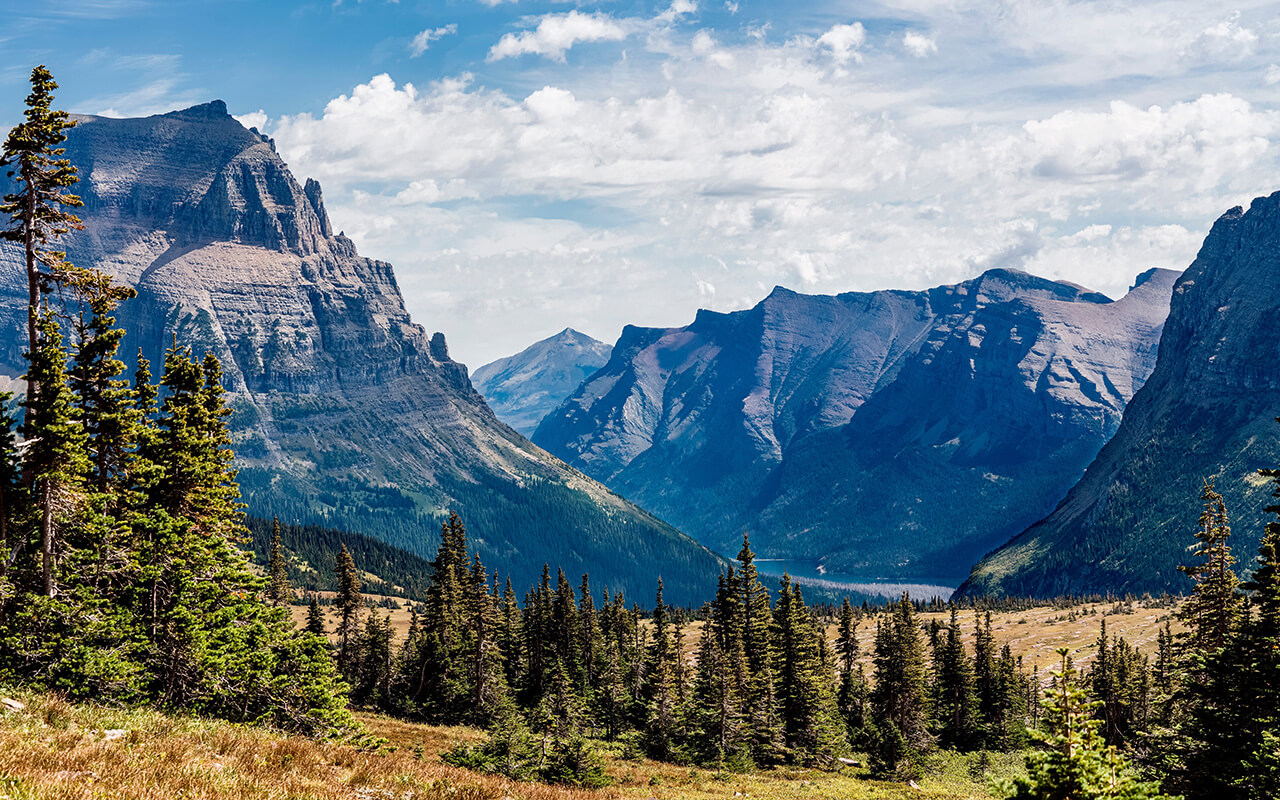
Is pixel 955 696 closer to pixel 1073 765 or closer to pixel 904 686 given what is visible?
pixel 904 686

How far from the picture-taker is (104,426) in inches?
1443

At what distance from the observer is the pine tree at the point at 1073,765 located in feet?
57.2

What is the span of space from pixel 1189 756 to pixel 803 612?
167ft

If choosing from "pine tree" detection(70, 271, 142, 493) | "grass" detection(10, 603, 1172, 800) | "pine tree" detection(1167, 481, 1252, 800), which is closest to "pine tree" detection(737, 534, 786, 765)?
"pine tree" detection(1167, 481, 1252, 800)

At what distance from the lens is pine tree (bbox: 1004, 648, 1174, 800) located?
17.4 meters

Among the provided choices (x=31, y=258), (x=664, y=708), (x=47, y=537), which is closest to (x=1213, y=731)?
(x=664, y=708)

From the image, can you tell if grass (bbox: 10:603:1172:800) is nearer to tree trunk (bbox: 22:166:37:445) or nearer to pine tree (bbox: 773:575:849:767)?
tree trunk (bbox: 22:166:37:445)

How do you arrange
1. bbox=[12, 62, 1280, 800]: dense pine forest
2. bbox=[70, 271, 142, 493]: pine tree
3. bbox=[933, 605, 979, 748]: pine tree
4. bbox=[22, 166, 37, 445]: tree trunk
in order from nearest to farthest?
1. bbox=[12, 62, 1280, 800]: dense pine forest
2. bbox=[22, 166, 37, 445]: tree trunk
3. bbox=[70, 271, 142, 493]: pine tree
4. bbox=[933, 605, 979, 748]: pine tree

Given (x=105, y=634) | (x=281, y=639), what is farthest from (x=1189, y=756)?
(x=105, y=634)

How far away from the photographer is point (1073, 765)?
17.5m

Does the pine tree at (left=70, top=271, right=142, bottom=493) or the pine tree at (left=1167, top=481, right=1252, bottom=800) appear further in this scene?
the pine tree at (left=70, top=271, right=142, bottom=493)

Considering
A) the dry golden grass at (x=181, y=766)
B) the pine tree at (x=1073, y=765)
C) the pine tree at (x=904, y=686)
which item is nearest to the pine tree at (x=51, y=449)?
the dry golden grass at (x=181, y=766)

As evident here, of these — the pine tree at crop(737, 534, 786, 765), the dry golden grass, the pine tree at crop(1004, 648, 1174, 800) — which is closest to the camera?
the dry golden grass

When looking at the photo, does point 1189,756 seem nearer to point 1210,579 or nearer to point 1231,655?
point 1231,655
